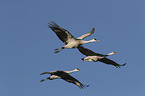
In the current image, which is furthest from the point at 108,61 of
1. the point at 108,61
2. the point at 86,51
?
the point at 86,51

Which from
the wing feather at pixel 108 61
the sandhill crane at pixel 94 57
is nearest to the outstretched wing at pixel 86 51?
the sandhill crane at pixel 94 57

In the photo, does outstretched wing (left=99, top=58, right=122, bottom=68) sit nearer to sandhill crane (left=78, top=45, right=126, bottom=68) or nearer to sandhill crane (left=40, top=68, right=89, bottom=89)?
sandhill crane (left=78, top=45, right=126, bottom=68)

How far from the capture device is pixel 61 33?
34406 mm

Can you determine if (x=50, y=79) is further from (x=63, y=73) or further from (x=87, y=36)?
(x=87, y=36)

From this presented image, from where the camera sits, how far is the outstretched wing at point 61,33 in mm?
33703

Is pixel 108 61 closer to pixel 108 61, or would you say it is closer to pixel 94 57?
pixel 108 61

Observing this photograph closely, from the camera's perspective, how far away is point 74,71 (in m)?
35.4

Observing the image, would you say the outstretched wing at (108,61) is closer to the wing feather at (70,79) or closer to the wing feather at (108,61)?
the wing feather at (108,61)

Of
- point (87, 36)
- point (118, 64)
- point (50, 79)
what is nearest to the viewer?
point (87, 36)

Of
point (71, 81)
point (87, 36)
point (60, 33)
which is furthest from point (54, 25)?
point (71, 81)

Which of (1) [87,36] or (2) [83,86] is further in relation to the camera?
(2) [83,86]

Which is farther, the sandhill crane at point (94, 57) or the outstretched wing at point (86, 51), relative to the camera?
the outstretched wing at point (86, 51)

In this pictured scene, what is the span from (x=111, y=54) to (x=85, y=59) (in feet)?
8.20

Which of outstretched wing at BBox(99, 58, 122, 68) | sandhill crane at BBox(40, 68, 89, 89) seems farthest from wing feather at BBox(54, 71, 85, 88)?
outstretched wing at BBox(99, 58, 122, 68)
